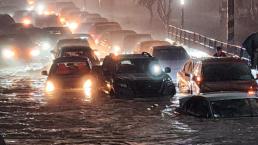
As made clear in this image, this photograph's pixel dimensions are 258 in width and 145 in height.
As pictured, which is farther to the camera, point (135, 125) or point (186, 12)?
point (186, 12)

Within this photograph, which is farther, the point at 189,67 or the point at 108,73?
the point at 108,73

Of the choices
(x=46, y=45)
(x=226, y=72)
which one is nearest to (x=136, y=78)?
(x=226, y=72)

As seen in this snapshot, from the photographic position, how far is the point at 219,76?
18719 millimetres

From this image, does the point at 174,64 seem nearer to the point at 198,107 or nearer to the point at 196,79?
the point at 196,79

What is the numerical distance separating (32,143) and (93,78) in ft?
32.1

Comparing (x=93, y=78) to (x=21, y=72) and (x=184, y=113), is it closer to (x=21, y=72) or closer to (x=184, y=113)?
(x=184, y=113)

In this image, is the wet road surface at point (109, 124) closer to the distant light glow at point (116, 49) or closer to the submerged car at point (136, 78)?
the submerged car at point (136, 78)

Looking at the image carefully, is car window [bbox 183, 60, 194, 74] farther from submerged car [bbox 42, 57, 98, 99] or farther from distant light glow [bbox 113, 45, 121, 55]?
distant light glow [bbox 113, 45, 121, 55]

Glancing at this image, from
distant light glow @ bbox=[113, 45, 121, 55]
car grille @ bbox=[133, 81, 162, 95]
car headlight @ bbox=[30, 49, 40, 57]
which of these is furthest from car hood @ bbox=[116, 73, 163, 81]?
car headlight @ bbox=[30, 49, 40, 57]

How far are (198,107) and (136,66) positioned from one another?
6.23 metres

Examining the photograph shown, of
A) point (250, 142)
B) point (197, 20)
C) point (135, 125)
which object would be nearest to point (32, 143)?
point (135, 125)

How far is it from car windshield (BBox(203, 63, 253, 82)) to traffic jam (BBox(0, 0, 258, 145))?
3cm

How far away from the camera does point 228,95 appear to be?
1466cm

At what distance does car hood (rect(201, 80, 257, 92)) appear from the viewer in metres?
17.6
